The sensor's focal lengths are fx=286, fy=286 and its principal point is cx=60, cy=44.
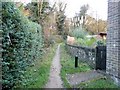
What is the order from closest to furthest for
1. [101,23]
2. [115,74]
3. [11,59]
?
[11,59] → [115,74] → [101,23]

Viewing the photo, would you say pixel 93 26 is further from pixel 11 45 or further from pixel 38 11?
pixel 11 45

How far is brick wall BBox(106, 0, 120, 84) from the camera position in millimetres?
8453

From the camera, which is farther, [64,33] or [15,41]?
[64,33]

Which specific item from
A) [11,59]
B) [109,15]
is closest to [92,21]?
[109,15]

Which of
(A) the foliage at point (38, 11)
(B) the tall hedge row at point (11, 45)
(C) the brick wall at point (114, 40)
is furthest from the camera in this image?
(A) the foliage at point (38, 11)

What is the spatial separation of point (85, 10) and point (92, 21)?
7.57ft

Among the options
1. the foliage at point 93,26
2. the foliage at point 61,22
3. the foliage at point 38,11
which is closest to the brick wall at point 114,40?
the foliage at point 38,11

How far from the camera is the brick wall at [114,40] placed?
8453 mm

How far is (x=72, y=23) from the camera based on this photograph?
44.7 m

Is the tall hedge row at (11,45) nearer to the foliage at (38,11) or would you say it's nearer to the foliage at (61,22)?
the foliage at (38,11)

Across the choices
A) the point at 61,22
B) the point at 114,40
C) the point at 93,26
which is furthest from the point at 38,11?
the point at 93,26

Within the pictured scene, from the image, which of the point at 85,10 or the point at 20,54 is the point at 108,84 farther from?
the point at 85,10

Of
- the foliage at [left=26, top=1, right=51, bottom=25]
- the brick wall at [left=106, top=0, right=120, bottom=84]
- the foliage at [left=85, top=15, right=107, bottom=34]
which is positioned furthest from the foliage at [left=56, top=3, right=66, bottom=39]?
the brick wall at [left=106, top=0, right=120, bottom=84]

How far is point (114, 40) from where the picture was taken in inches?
347
